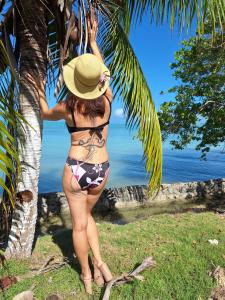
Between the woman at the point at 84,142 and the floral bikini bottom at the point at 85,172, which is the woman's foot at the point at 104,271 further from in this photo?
the floral bikini bottom at the point at 85,172

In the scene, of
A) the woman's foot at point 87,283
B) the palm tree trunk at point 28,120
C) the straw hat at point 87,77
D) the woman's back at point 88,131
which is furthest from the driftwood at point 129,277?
the straw hat at point 87,77

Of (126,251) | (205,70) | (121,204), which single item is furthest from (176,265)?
(121,204)

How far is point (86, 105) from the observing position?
3.61m

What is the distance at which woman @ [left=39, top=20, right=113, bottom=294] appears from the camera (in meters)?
3.56

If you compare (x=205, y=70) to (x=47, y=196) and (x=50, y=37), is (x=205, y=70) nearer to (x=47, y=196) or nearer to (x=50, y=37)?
(x=50, y=37)

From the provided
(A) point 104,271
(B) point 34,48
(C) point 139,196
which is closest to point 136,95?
(B) point 34,48

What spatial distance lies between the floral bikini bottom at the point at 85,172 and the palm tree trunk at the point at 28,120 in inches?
44.1

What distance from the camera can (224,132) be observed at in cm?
1073

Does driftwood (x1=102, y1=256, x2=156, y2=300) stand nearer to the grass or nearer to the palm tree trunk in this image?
the grass

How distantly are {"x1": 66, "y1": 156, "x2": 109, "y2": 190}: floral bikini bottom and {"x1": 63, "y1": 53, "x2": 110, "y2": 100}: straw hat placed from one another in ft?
2.30

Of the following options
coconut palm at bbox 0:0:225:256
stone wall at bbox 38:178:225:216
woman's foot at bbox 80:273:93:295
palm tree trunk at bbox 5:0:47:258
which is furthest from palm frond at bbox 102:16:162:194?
stone wall at bbox 38:178:225:216

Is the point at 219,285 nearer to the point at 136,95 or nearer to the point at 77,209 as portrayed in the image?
the point at 77,209

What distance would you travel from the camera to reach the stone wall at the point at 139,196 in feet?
37.3

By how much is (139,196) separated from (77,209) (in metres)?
8.95
